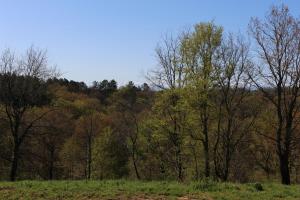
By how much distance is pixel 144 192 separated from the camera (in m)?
15.9

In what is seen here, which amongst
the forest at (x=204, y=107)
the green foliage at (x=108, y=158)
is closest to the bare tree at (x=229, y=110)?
the forest at (x=204, y=107)

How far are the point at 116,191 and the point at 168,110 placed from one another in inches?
742

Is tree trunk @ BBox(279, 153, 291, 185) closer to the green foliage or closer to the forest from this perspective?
the forest

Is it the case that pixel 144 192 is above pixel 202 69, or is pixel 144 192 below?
below

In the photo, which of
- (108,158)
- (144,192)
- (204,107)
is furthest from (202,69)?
(108,158)

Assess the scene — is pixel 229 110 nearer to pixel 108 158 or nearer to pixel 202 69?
pixel 202 69

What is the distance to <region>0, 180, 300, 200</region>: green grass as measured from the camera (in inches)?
601

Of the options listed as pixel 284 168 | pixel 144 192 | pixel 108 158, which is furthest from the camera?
pixel 108 158

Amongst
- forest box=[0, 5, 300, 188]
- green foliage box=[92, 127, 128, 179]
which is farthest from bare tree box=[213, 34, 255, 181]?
green foliage box=[92, 127, 128, 179]

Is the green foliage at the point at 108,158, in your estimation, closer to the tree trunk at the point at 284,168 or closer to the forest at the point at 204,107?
the forest at the point at 204,107

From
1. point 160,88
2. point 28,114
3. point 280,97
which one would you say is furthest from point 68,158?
point 280,97

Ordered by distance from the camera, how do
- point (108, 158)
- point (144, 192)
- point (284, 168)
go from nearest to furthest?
point (144, 192), point (284, 168), point (108, 158)

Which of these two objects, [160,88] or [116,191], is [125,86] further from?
[116,191]

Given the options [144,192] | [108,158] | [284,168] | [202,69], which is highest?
[202,69]
